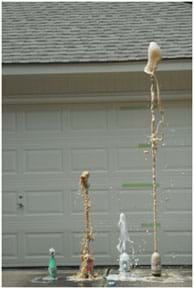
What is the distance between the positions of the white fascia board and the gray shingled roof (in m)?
0.08

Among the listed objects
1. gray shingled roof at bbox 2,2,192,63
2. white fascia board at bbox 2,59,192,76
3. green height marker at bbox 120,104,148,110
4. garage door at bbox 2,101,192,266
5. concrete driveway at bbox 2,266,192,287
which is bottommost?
concrete driveway at bbox 2,266,192,287

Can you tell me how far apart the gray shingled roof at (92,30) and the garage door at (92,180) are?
0.68m

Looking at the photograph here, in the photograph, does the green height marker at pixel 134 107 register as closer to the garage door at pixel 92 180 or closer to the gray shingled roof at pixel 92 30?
the garage door at pixel 92 180

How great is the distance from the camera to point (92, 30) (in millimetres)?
8695

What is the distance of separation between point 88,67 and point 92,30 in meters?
1.09

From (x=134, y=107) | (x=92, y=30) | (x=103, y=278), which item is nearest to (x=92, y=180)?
(x=134, y=107)

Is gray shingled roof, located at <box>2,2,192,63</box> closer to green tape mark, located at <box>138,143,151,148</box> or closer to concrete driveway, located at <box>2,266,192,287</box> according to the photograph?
green tape mark, located at <box>138,143,151,148</box>

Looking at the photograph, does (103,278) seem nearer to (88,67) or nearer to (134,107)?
(134,107)

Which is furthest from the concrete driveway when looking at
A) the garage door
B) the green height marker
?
the green height marker

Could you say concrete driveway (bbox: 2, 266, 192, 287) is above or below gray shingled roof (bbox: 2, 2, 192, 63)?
below

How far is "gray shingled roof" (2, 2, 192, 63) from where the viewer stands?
26.2 feet

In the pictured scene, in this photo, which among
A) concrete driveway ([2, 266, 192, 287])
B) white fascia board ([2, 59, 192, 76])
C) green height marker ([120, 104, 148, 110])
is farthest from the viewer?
green height marker ([120, 104, 148, 110])

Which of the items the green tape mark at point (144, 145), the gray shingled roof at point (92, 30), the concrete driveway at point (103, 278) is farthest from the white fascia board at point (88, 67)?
the concrete driveway at point (103, 278)

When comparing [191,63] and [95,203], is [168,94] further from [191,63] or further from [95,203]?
[95,203]
